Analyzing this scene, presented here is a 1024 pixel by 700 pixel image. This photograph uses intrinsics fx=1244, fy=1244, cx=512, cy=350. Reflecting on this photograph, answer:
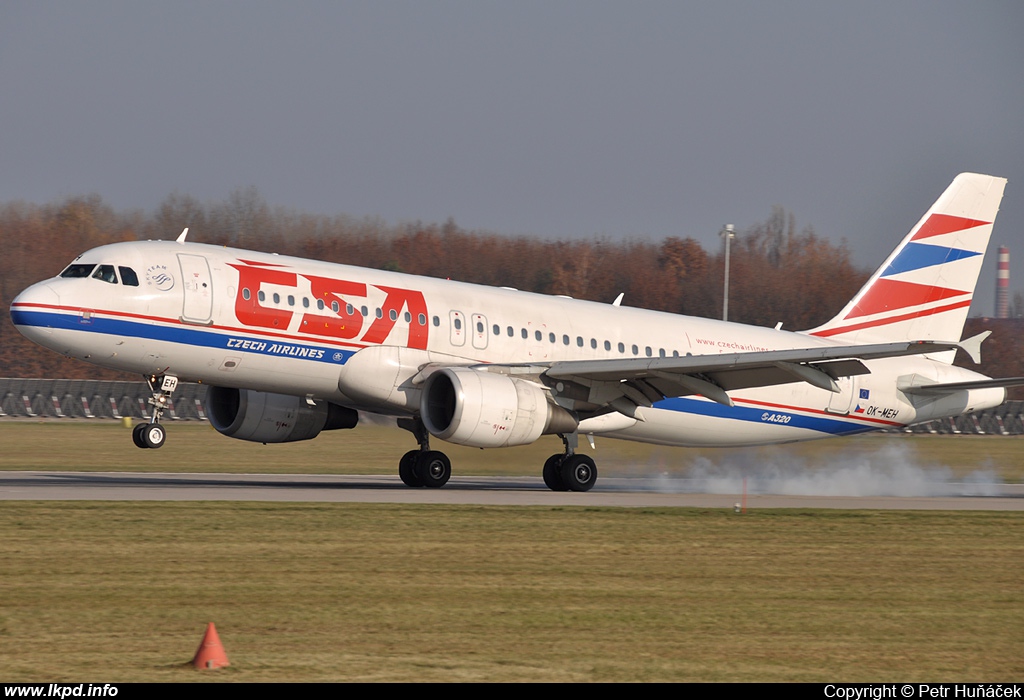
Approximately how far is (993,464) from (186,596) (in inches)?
1321

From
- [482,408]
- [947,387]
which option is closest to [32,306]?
[482,408]

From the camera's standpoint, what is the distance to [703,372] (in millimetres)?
24125

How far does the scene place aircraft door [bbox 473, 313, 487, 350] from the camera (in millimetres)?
24594

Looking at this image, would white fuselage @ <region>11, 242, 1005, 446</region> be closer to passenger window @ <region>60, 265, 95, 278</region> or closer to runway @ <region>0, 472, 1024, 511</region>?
passenger window @ <region>60, 265, 95, 278</region>

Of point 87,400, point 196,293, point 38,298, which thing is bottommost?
point 87,400

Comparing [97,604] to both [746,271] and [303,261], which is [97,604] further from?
[746,271]

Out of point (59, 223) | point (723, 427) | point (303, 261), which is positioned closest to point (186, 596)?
point (303, 261)

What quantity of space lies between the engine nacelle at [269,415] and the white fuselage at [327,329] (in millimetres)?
1736

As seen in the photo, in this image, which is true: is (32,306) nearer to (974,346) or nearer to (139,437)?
A: (139,437)

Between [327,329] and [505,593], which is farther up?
[327,329]

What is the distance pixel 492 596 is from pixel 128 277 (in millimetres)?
12560

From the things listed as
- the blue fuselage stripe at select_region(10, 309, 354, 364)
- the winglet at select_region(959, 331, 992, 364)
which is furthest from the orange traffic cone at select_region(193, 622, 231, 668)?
the winglet at select_region(959, 331, 992, 364)

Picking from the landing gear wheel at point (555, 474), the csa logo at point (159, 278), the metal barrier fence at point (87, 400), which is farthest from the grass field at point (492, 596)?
the metal barrier fence at point (87, 400)

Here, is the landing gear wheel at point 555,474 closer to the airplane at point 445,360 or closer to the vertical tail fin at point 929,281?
the airplane at point 445,360
